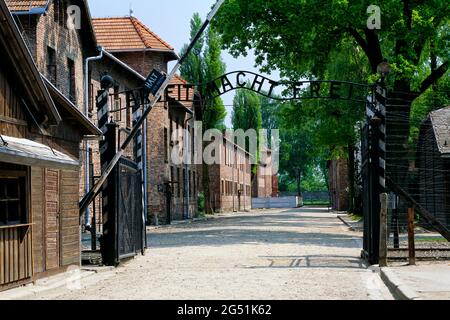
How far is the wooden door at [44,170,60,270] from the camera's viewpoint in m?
15.0

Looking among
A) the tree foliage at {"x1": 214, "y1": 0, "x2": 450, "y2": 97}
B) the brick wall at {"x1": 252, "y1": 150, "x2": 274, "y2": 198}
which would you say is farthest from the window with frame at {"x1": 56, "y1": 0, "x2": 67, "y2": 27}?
the brick wall at {"x1": 252, "y1": 150, "x2": 274, "y2": 198}

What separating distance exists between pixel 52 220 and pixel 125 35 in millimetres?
31838

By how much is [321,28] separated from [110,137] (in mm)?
14766

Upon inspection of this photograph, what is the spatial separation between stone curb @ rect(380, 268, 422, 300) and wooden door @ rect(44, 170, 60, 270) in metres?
5.61

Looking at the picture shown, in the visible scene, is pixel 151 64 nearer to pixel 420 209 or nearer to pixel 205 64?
pixel 205 64

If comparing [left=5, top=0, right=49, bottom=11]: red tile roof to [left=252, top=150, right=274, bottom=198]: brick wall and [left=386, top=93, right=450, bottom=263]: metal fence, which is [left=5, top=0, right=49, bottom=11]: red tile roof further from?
[left=252, top=150, right=274, bottom=198]: brick wall

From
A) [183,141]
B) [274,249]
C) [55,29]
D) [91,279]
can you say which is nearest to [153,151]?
[183,141]

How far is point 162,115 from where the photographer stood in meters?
47.6

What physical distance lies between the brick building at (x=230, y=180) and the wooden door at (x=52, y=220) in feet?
189

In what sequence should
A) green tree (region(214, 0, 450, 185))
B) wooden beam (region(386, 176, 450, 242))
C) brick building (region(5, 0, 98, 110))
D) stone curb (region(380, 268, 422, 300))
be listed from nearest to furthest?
stone curb (region(380, 268, 422, 300))
wooden beam (region(386, 176, 450, 242))
brick building (region(5, 0, 98, 110))
green tree (region(214, 0, 450, 185))

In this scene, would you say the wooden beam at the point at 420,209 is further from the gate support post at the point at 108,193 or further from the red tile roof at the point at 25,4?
the red tile roof at the point at 25,4

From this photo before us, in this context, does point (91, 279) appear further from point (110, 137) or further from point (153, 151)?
point (153, 151)

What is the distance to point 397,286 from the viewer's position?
12125mm
